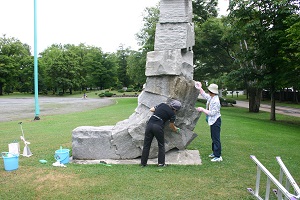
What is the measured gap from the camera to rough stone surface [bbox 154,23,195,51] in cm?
731

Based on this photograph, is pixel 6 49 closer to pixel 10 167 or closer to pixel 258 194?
pixel 10 167

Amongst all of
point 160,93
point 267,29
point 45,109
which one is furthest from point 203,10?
point 160,93

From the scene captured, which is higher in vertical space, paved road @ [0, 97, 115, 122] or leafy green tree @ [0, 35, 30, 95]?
leafy green tree @ [0, 35, 30, 95]

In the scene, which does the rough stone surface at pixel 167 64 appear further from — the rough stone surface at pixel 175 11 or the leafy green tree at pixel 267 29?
the leafy green tree at pixel 267 29

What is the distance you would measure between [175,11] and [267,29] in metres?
12.0

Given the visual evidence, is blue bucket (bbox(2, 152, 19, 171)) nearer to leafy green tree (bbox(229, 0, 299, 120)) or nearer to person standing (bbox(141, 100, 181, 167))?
person standing (bbox(141, 100, 181, 167))

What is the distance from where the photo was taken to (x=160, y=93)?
286 inches

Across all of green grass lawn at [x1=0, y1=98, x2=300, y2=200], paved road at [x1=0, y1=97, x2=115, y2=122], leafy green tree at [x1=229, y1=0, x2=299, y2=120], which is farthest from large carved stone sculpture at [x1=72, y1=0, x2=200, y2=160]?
paved road at [x1=0, y1=97, x2=115, y2=122]

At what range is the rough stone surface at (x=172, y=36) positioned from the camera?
24.0 ft

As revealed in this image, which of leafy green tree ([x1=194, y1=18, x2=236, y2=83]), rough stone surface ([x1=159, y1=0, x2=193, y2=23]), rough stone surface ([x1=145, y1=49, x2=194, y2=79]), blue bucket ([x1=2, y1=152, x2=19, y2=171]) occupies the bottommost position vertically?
blue bucket ([x1=2, y1=152, x2=19, y2=171])

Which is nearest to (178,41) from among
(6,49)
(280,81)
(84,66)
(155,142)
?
(155,142)

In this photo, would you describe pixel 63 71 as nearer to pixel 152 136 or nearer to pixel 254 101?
pixel 254 101

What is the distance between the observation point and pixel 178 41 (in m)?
7.32

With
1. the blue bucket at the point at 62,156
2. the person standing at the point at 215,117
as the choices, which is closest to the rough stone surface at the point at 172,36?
the person standing at the point at 215,117
